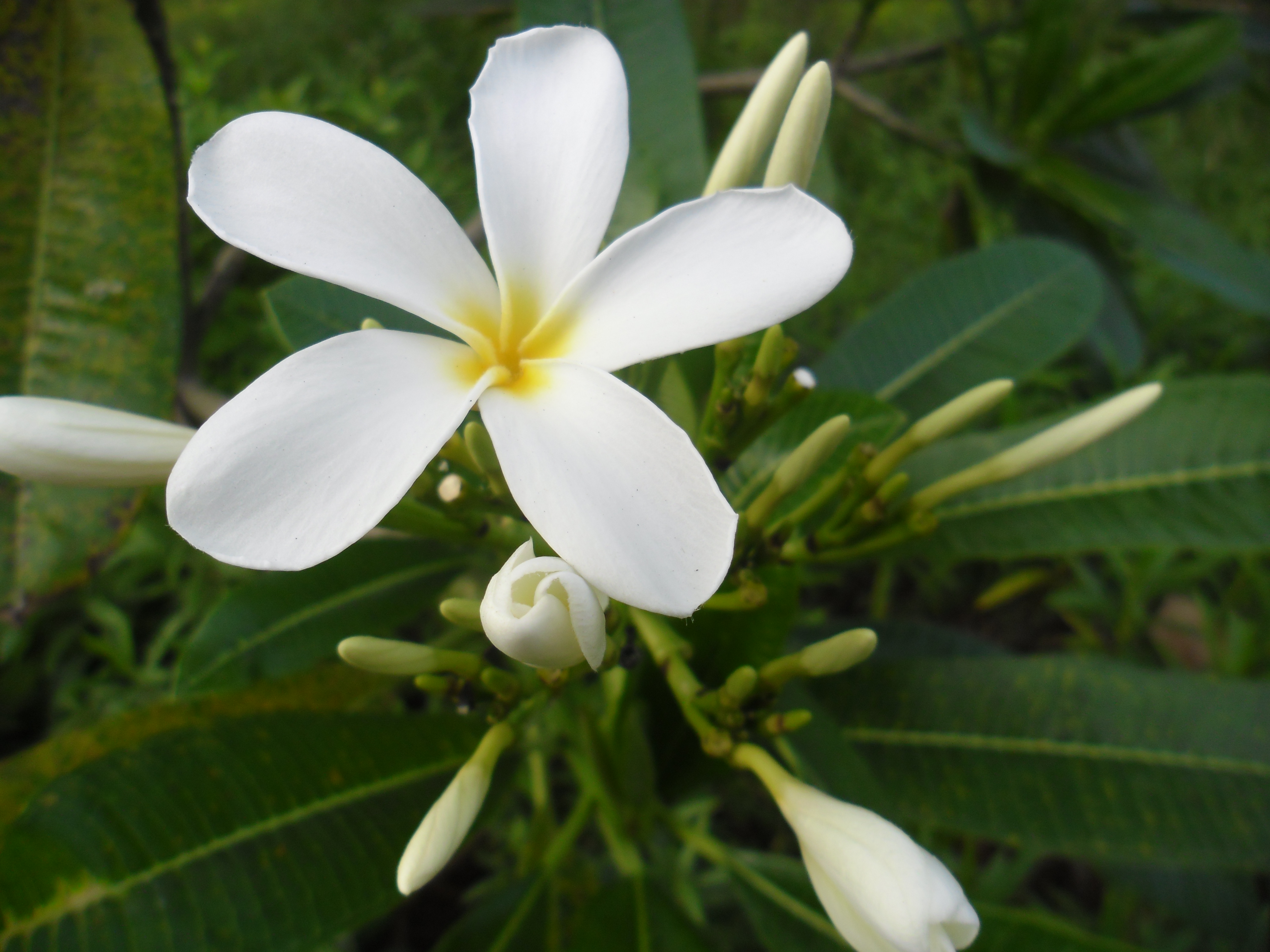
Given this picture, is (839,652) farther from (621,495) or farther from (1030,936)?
(1030,936)

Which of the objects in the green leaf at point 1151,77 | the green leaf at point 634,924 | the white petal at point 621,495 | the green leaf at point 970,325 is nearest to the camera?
the white petal at point 621,495

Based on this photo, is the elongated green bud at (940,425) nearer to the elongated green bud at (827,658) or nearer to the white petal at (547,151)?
the elongated green bud at (827,658)

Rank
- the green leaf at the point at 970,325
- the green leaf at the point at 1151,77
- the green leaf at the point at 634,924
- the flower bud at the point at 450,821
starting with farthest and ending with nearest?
the green leaf at the point at 1151,77
the green leaf at the point at 970,325
the green leaf at the point at 634,924
the flower bud at the point at 450,821

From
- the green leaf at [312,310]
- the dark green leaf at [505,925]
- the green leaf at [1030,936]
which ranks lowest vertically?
the dark green leaf at [505,925]

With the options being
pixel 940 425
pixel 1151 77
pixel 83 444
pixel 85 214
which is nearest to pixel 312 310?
pixel 85 214

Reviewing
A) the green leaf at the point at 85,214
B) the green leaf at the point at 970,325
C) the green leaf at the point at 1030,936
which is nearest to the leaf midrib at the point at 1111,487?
the green leaf at the point at 970,325
